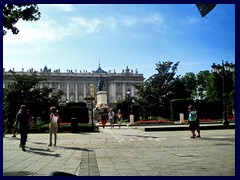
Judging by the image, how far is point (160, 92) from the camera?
5069 centimetres

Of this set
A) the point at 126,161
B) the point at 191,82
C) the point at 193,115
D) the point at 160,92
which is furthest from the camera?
the point at 191,82

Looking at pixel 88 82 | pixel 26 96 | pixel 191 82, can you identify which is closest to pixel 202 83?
pixel 191 82

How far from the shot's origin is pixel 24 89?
1406 inches

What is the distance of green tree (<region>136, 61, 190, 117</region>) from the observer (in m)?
49.9

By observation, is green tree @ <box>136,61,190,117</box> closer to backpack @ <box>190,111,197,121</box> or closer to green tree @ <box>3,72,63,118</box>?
green tree @ <box>3,72,63,118</box>

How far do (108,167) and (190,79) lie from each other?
267ft

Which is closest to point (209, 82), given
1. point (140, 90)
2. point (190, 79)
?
point (190, 79)

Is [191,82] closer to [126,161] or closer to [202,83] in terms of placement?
[202,83]

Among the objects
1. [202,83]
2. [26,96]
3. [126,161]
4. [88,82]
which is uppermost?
[88,82]

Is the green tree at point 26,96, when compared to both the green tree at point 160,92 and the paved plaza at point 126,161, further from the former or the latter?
the paved plaza at point 126,161

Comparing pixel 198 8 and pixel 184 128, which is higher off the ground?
pixel 198 8

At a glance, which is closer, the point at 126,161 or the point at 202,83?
the point at 126,161
